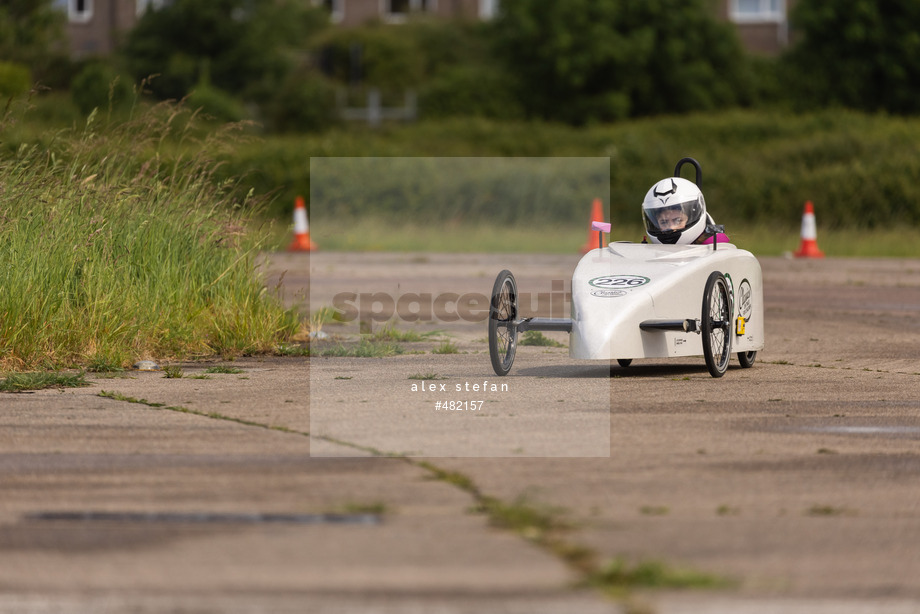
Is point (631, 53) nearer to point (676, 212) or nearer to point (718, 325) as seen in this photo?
point (676, 212)

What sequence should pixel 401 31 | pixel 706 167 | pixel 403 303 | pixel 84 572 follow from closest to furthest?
pixel 84 572, pixel 403 303, pixel 706 167, pixel 401 31

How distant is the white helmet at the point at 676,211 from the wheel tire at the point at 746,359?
941 mm

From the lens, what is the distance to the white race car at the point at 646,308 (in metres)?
10.5

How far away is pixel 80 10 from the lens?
240 ft

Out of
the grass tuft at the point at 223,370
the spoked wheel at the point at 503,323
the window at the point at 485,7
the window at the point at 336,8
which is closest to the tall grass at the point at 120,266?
the grass tuft at the point at 223,370

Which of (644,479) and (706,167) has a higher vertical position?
(706,167)

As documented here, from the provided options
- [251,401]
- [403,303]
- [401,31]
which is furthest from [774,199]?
[401,31]

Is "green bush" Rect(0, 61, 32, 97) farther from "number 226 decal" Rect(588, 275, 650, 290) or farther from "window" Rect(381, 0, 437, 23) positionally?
"number 226 decal" Rect(588, 275, 650, 290)

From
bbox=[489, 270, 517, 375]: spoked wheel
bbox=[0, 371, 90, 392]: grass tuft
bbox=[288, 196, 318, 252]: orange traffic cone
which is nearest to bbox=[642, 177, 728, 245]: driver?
bbox=[489, 270, 517, 375]: spoked wheel

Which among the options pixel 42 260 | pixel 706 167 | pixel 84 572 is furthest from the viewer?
pixel 706 167

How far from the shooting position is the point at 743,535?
575cm

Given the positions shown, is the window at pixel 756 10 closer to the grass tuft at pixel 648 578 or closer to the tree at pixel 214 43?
the tree at pixel 214 43

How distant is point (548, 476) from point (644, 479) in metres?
0.41

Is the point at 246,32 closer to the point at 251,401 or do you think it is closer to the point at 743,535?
→ the point at 251,401
